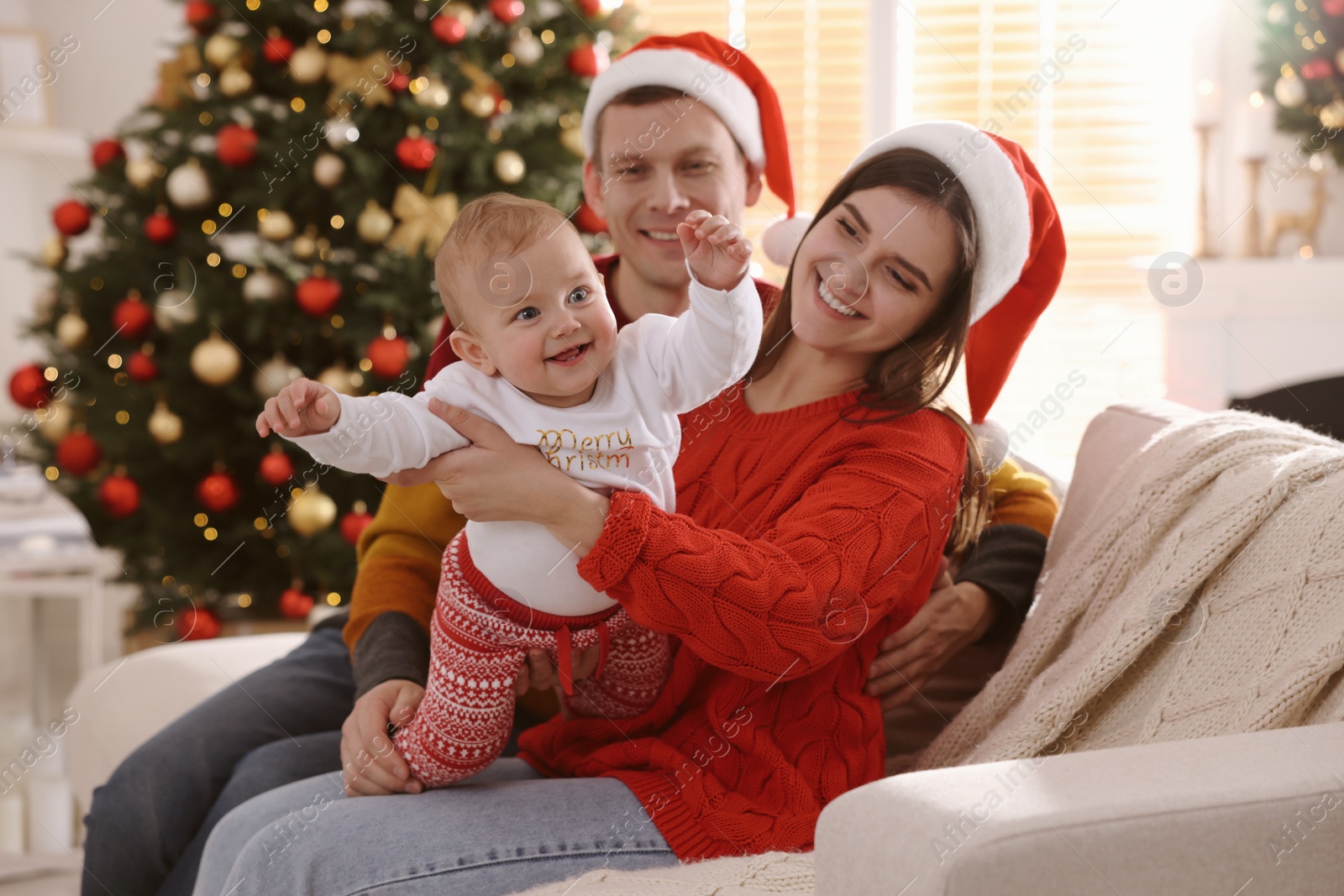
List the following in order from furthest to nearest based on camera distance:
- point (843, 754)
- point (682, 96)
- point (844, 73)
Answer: point (844, 73) → point (682, 96) → point (843, 754)

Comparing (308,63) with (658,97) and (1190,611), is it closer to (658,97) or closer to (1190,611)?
(658,97)

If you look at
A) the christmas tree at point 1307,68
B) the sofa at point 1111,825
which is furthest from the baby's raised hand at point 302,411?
the christmas tree at point 1307,68

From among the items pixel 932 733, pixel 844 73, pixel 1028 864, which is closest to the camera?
pixel 1028 864

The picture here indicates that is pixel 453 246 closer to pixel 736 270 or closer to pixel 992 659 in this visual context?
pixel 736 270

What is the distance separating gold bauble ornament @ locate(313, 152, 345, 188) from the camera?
2602mm

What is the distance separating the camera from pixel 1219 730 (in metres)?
0.94

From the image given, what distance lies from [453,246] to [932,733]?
0.87 meters

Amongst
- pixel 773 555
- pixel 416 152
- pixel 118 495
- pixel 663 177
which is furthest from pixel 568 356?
pixel 118 495

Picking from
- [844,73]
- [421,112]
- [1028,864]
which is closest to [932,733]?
[1028,864]

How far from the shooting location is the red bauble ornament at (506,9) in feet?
8.67

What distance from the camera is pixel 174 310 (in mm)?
2738

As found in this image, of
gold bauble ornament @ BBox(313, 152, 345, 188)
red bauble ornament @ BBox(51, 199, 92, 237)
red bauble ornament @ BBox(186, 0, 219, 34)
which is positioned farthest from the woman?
red bauble ornament @ BBox(51, 199, 92, 237)

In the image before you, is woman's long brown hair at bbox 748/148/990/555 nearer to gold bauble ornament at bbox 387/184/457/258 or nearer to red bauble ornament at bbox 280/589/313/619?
gold bauble ornament at bbox 387/184/457/258

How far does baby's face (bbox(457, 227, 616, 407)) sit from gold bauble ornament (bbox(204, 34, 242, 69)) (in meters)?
2.10
